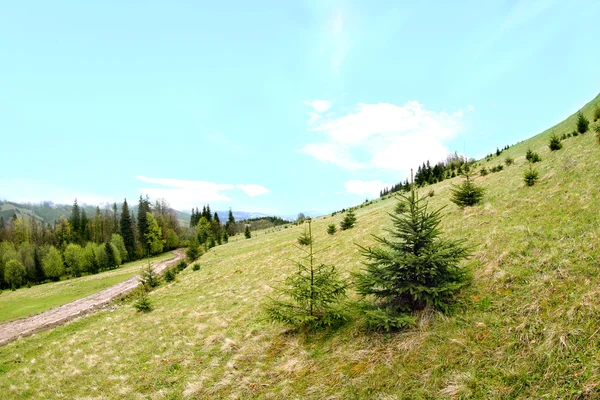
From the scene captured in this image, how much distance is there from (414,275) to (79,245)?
111619mm

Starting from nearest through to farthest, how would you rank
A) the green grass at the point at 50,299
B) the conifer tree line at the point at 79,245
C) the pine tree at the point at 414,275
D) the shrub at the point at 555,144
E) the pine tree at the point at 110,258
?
the pine tree at the point at 414,275 < the shrub at the point at 555,144 < the green grass at the point at 50,299 < the conifer tree line at the point at 79,245 < the pine tree at the point at 110,258

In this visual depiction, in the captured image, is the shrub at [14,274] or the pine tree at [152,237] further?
the pine tree at [152,237]

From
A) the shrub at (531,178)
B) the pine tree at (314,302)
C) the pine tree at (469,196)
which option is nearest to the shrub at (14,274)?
the pine tree at (314,302)

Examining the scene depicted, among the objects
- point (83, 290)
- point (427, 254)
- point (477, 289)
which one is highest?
point (427, 254)

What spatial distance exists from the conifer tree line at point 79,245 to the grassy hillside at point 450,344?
70.0 metres

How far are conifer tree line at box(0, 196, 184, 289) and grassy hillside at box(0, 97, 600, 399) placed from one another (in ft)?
230

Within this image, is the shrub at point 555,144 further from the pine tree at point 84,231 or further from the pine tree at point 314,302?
the pine tree at point 84,231

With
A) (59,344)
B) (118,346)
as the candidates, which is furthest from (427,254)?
(59,344)

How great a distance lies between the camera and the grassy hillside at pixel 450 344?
5.41m

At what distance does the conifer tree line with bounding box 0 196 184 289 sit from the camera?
7162 centimetres

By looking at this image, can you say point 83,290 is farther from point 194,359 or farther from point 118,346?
point 194,359

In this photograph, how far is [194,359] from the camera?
35.5ft

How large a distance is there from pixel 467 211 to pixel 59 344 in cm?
2941

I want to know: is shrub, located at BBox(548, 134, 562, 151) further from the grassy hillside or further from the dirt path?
the dirt path
